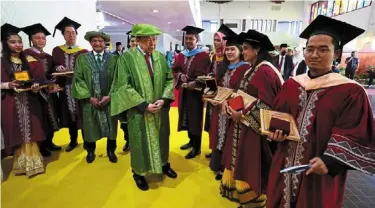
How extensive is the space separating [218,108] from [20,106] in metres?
2.20

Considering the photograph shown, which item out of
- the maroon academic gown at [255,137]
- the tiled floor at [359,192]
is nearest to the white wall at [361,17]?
the tiled floor at [359,192]

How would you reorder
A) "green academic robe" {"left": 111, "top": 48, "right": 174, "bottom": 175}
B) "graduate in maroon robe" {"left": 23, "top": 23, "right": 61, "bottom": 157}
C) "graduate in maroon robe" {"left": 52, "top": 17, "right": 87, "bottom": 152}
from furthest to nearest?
"graduate in maroon robe" {"left": 52, "top": 17, "right": 87, "bottom": 152}
"graduate in maroon robe" {"left": 23, "top": 23, "right": 61, "bottom": 157}
"green academic robe" {"left": 111, "top": 48, "right": 174, "bottom": 175}

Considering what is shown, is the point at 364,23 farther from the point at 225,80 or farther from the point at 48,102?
the point at 48,102

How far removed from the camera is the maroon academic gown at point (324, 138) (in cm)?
124

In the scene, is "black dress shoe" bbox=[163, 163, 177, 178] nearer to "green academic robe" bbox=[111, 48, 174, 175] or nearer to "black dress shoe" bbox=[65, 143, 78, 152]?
"green academic robe" bbox=[111, 48, 174, 175]

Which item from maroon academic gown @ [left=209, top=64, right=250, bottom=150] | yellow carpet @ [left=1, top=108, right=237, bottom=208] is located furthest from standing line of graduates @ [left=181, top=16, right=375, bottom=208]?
yellow carpet @ [left=1, top=108, right=237, bottom=208]

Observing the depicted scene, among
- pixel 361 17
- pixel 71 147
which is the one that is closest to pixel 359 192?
pixel 71 147

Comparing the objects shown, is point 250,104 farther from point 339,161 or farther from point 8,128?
point 8,128

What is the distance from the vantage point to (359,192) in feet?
8.90

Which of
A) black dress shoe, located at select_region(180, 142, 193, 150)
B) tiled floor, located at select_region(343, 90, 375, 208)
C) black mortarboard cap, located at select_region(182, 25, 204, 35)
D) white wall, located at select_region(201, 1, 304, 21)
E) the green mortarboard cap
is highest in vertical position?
white wall, located at select_region(201, 1, 304, 21)

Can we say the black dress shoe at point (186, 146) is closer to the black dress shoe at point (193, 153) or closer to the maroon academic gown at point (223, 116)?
the black dress shoe at point (193, 153)

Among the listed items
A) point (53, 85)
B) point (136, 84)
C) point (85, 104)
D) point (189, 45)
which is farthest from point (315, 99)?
point (53, 85)

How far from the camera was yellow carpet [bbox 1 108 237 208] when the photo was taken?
95.3 inches

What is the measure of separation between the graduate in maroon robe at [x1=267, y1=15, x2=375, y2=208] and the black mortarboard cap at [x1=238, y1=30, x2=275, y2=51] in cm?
48
